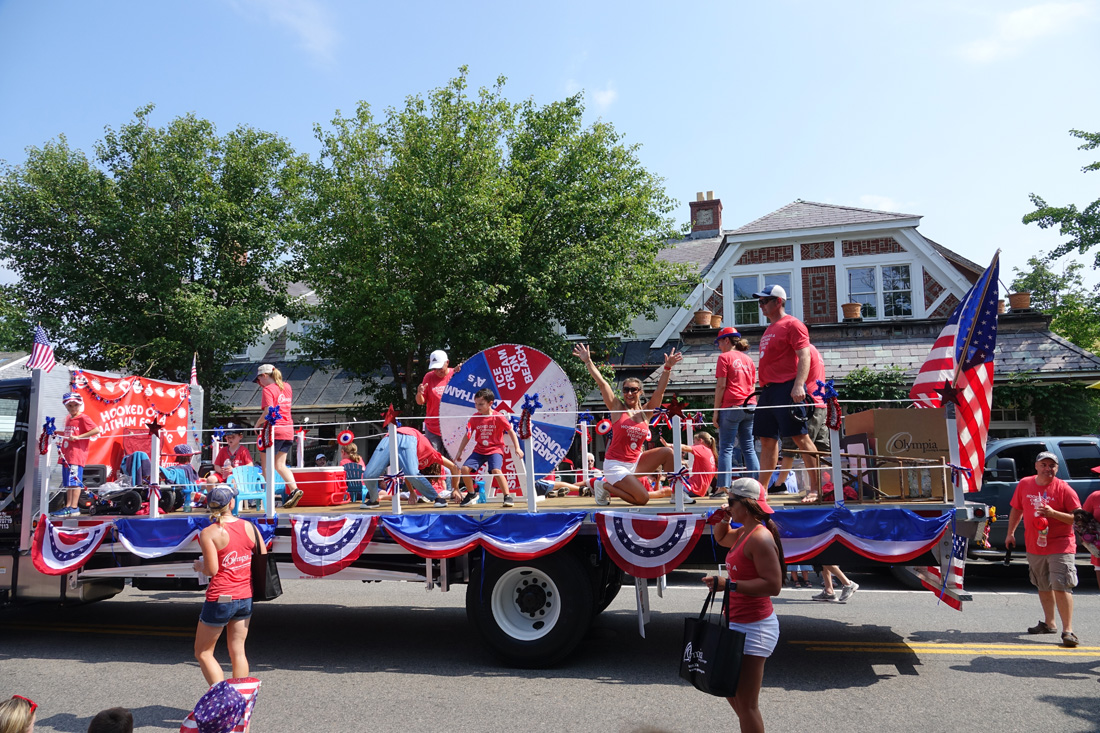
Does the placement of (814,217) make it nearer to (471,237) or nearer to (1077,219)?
(1077,219)

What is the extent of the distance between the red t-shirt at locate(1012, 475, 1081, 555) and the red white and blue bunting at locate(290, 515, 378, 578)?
6048mm

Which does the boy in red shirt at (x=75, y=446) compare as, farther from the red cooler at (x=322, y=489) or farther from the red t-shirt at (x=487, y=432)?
the red t-shirt at (x=487, y=432)

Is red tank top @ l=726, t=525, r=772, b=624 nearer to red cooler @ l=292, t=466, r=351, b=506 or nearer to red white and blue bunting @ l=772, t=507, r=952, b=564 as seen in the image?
red white and blue bunting @ l=772, t=507, r=952, b=564

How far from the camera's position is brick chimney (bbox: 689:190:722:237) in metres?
28.4

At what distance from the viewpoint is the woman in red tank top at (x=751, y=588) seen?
4.08 metres

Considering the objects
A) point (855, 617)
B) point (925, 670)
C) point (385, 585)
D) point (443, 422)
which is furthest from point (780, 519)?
point (385, 585)

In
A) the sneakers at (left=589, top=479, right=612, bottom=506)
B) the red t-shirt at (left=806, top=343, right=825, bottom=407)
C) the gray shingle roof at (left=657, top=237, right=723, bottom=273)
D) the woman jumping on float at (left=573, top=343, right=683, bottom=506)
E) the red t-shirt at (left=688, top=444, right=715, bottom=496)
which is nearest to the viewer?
the woman jumping on float at (left=573, top=343, right=683, bottom=506)

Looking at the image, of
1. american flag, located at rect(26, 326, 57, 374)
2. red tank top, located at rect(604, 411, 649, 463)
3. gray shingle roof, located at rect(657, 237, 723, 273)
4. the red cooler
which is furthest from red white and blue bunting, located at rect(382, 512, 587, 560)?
gray shingle roof, located at rect(657, 237, 723, 273)

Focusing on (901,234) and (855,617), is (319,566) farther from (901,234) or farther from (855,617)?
(901,234)

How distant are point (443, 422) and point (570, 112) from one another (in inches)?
509

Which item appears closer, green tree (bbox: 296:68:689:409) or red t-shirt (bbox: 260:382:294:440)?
red t-shirt (bbox: 260:382:294:440)

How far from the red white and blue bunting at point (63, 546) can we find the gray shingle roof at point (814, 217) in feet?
60.2

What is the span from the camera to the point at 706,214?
2856 cm

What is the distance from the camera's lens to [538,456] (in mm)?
8766
